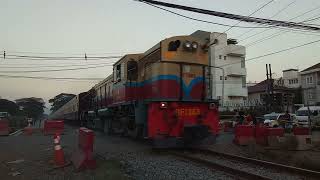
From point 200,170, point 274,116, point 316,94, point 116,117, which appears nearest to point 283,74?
point 316,94

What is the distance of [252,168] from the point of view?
10281mm

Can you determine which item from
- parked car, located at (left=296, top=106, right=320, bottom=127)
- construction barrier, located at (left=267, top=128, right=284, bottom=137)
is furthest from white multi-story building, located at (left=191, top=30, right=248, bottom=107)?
construction barrier, located at (left=267, top=128, right=284, bottom=137)

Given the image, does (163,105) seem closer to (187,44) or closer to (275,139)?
(187,44)

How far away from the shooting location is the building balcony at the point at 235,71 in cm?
7075

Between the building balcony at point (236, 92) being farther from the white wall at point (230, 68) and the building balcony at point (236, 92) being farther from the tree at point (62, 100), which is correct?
the tree at point (62, 100)

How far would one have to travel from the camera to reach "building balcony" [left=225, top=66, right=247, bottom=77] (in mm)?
70750

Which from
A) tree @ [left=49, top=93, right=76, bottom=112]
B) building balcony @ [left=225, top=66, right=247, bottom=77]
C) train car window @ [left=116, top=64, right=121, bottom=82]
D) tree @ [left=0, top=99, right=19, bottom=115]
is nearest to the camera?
train car window @ [left=116, top=64, right=121, bottom=82]

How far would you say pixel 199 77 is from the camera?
14.7m

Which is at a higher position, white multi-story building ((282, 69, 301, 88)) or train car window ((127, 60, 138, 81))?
white multi-story building ((282, 69, 301, 88))

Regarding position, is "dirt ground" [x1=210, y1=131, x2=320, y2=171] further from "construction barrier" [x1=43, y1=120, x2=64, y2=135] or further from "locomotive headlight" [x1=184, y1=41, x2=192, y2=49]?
"construction barrier" [x1=43, y1=120, x2=64, y2=135]

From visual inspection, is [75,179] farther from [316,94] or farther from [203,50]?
[316,94]

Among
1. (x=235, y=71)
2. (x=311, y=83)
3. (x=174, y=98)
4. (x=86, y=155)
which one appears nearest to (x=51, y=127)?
(x=174, y=98)

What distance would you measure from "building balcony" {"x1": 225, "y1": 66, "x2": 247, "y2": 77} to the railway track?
58.6m

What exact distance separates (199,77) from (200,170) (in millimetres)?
5202
